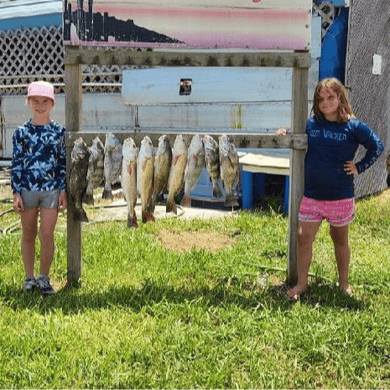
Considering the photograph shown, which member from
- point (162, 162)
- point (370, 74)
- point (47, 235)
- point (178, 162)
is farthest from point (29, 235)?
point (370, 74)

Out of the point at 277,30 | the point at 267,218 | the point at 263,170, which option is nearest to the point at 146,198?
the point at 277,30

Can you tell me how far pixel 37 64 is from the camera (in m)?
11.9

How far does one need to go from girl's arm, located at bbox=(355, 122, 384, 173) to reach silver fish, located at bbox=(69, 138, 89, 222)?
86.8 inches

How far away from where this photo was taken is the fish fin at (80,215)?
448cm

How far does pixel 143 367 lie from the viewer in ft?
10.8

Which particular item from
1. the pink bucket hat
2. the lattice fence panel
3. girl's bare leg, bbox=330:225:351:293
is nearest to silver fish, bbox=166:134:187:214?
the pink bucket hat

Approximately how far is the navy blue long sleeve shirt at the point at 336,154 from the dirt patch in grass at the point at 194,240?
6.93ft

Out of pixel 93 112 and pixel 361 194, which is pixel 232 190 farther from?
pixel 93 112

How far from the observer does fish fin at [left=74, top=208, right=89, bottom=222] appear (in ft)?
14.7

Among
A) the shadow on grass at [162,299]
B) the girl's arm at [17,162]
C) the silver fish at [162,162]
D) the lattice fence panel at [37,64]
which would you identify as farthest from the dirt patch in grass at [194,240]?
the lattice fence panel at [37,64]

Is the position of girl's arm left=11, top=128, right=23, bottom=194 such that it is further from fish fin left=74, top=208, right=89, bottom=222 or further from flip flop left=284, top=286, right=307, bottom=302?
flip flop left=284, top=286, right=307, bottom=302

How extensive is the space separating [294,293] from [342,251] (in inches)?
21.6

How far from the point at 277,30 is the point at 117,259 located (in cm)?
273

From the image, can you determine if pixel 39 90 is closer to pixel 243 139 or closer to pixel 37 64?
pixel 243 139
